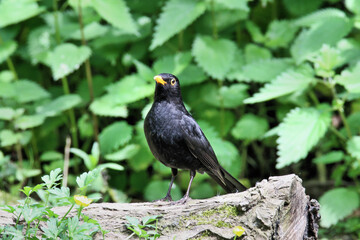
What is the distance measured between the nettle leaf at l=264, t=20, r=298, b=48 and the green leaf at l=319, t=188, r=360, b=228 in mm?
1821

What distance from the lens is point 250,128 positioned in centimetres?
523

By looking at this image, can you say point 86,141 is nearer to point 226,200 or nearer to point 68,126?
point 68,126

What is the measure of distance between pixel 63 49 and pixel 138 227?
10.3ft

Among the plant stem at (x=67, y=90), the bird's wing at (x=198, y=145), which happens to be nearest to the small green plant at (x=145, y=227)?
the bird's wing at (x=198, y=145)

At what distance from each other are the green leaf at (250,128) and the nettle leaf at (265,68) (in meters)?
0.57

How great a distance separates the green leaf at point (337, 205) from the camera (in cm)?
435

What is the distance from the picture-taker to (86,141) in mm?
5801

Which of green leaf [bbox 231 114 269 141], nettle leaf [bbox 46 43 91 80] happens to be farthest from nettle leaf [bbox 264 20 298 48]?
nettle leaf [bbox 46 43 91 80]

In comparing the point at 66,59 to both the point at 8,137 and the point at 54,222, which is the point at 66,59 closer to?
the point at 8,137

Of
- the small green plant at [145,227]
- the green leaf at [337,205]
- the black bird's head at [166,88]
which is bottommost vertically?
the green leaf at [337,205]

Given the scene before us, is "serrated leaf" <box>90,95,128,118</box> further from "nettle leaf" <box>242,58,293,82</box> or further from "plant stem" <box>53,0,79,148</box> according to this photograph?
"nettle leaf" <box>242,58,293,82</box>

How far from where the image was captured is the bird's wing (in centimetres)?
344

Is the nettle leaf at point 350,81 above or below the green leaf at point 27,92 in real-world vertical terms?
above

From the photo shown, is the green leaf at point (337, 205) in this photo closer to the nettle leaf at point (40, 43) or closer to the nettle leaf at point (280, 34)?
the nettle leaf at point (280, 34)
